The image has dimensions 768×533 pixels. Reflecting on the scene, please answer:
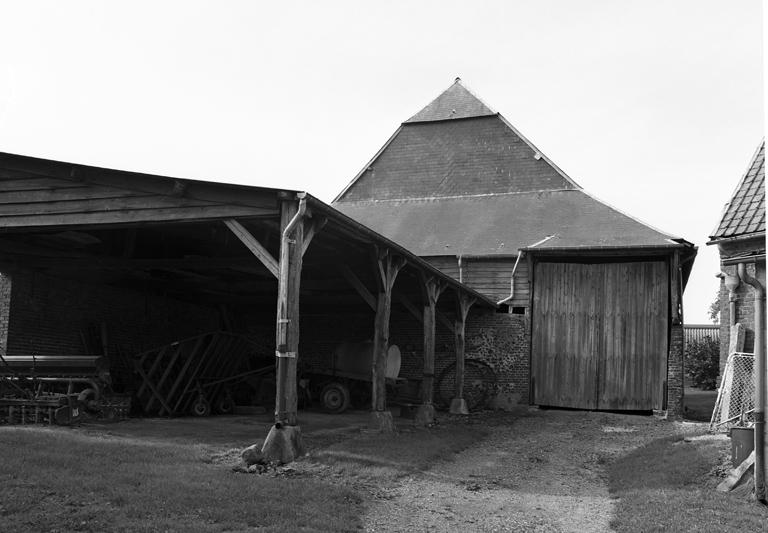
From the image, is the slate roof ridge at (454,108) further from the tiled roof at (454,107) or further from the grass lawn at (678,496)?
the grass lawn at (678,496)

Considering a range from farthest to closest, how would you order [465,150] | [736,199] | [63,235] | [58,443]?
[465,150] → [736,199] → [63,235] → [58,443]

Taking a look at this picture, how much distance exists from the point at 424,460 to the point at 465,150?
16780 mm

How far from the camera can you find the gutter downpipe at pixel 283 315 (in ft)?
30.0

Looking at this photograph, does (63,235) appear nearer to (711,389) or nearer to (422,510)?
(422,510)

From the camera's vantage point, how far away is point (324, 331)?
21.8m

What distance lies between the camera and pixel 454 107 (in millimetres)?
26500

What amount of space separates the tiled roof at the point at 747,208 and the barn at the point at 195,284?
5581mm

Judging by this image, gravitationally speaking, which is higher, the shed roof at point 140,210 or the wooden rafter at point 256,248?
the shed roof at point 140,210

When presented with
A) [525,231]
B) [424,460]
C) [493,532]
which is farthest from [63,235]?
[525,231]

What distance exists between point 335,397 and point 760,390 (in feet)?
36.7

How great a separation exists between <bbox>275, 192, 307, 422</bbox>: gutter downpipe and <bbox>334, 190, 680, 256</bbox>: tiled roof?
1154cm

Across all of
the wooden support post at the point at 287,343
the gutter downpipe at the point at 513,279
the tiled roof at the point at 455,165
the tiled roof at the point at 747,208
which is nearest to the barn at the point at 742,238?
the tiled roof at the point at 747,208

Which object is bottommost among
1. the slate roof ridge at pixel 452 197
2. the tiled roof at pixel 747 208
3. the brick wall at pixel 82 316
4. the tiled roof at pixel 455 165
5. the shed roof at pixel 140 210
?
the brick wall at pixel 82 316

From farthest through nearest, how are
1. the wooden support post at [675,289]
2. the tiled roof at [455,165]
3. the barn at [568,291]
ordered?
the tiled roof at [455,165] → the barn at [568,291] → the wooden support post at [675,289]
